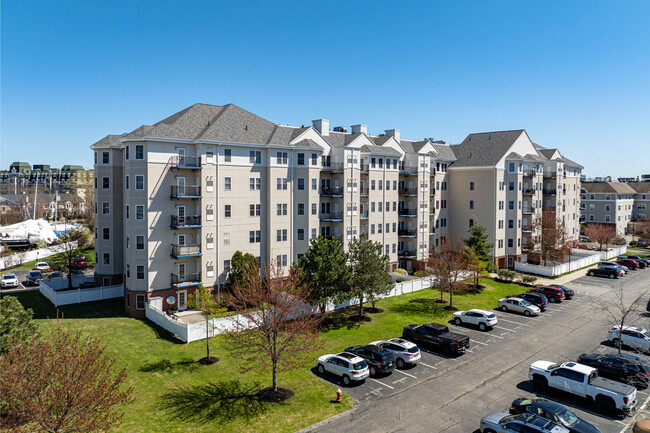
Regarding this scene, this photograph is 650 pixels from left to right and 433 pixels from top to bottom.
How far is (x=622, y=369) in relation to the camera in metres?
25.9

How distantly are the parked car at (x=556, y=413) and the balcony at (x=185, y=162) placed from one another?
3225 cm

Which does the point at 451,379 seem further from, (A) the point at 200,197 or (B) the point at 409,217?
(B) the point at 409,217

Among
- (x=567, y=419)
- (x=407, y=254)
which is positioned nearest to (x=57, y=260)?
(x=407, y=254)

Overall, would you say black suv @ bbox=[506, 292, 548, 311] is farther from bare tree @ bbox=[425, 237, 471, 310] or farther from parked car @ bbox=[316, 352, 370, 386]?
parked car @ bbox=[316, 352, 370, 386]

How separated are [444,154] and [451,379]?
4360 cm

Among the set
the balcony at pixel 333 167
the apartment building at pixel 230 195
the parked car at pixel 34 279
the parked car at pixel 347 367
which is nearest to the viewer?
the parked car at pixel 347 367

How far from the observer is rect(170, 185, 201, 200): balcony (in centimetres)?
3966

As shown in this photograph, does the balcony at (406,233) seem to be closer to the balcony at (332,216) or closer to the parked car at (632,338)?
the balcony at (332,216)

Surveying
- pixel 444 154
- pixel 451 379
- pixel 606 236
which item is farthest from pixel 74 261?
pixel 606 236

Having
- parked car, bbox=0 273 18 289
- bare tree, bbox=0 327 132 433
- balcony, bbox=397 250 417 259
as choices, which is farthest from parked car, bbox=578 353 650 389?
parked car, bbox=0 273 18 289

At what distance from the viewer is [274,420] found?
22.0 metres

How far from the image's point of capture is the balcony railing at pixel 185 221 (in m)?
39.5

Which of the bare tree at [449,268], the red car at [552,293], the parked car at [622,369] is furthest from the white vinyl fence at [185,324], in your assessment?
the parked car at [622,369]

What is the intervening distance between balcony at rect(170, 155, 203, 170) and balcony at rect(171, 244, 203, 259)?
7.41 metres
